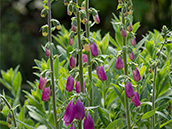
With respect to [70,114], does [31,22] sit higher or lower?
higher

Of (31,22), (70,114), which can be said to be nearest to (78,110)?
(70,114)

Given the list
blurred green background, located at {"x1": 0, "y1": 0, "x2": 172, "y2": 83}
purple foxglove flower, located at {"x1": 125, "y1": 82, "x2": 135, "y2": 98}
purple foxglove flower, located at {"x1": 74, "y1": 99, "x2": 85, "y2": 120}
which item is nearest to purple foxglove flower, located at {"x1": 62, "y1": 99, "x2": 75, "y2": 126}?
purple foxglove flower, located at {"x1": 74, "y1": 99, "x2": 85, "y2": 120}

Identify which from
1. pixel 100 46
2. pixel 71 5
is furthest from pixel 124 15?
pixel 100 46

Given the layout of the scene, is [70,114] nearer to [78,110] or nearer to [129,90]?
[78,110]

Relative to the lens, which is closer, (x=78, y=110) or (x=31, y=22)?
(x=78, y=110)

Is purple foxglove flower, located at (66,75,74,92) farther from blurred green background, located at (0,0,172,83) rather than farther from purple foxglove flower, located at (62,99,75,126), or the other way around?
blurred green background, located at (0,0,172,83)

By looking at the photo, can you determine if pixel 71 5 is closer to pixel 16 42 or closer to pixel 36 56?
pixel 16 42

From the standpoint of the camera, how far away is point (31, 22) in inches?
131

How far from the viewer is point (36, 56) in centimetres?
310

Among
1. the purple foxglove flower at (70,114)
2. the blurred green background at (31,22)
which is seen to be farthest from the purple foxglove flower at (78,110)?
the blurred green background at (31,22)

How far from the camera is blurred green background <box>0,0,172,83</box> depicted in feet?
9.25

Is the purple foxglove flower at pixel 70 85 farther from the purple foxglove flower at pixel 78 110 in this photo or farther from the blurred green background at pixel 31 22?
the blurred green background at pixel 31 22

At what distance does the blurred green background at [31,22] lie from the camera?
282 cm

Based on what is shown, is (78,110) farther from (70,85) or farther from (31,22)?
(31,22)
